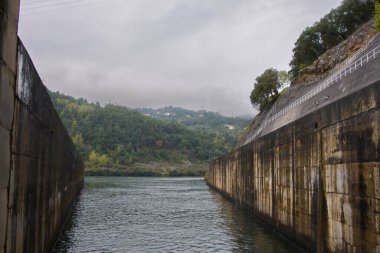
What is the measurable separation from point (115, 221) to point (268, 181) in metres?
9.92

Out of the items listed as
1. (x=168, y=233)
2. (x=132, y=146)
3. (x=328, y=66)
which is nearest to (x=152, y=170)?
A: (x=132, y=146)

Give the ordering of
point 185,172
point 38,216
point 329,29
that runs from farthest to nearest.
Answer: point 185,172 < point 329,29 < point 38,216

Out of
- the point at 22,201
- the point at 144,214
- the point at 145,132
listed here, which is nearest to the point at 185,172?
the point at 145,132

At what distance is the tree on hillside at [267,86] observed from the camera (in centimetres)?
6031

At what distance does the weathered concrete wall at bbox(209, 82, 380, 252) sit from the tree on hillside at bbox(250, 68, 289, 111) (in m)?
42.1

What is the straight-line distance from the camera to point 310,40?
51031mm

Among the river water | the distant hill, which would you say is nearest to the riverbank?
the distant hill

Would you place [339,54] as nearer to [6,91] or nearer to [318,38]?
[318,38]

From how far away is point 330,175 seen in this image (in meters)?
11.7

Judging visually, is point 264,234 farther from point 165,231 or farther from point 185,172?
point 185,172

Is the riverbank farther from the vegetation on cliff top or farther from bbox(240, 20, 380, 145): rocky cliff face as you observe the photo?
A: bbox(240, 20, 380, 145): rocky cliff face

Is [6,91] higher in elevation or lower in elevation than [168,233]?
higher

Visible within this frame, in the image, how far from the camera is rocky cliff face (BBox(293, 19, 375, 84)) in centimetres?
3466

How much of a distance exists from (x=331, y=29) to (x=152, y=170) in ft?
360
